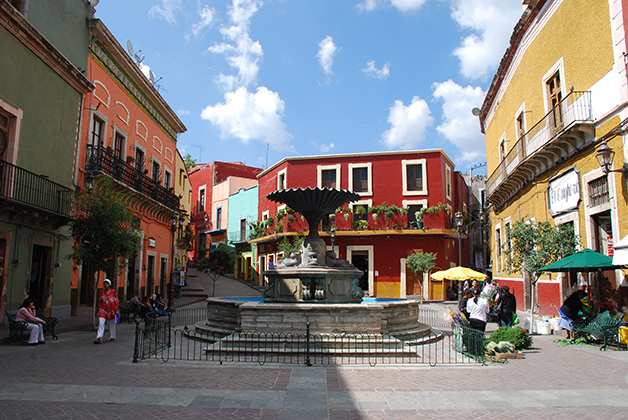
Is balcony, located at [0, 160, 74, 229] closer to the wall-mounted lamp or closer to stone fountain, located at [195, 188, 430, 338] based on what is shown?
stone fountain, located at [195, 188, 430, 338]

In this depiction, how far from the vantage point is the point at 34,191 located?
13.4m

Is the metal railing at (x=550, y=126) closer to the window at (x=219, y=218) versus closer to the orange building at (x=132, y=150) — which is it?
the orange building at (x=132, y=150)

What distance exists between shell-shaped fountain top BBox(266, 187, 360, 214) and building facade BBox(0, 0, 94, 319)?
6703mm

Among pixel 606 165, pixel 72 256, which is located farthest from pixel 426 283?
pixel 72 256

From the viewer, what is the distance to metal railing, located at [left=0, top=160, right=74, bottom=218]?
482 inches

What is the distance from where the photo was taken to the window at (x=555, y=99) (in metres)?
14.0

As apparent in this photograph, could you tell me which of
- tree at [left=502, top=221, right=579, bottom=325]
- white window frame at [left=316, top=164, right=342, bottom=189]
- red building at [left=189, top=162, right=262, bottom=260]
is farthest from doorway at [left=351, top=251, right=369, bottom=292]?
tree at [left=502, top=221, right=579, bottom=325]

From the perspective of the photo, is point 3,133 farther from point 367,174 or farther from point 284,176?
point 367,174

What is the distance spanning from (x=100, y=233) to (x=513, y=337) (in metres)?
10.8

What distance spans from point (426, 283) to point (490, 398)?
24.2 m

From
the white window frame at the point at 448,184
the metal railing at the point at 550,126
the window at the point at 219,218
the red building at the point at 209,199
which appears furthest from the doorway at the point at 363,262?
the window at the point at 219,218

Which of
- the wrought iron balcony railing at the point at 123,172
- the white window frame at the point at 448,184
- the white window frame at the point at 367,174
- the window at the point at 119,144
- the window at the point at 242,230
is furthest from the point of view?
the window at the point at 242,230

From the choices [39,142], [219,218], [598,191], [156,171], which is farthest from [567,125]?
[219,218]

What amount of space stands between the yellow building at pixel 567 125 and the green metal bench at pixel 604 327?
1.35m
